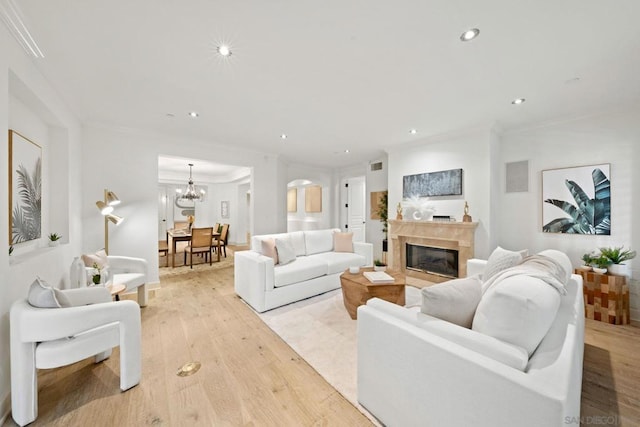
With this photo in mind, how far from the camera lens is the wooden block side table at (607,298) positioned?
268 cm

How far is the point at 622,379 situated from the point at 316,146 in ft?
15.3

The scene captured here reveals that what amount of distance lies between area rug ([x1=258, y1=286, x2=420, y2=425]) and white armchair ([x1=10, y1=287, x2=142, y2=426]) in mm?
1241

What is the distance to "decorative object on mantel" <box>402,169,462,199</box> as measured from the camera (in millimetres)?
3947

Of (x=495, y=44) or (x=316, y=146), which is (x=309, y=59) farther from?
(x=316, y=146)

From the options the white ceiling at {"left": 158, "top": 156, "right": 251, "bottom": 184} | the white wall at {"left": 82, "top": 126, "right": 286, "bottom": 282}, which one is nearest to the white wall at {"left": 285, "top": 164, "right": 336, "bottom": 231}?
the white ceiling at {"left": 158, "top": 156, "right": 251, "bottom": 184}

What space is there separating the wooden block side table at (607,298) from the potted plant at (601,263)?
5cm

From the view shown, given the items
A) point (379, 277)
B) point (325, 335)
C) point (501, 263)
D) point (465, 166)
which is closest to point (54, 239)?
point (325, 335)

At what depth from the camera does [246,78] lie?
2.33 meters

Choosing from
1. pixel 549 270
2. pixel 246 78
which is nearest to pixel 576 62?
pixel 549 270

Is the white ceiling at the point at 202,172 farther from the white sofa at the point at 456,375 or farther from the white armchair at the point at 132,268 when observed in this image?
the white sofa at the point at 456,375

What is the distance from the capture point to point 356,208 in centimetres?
718

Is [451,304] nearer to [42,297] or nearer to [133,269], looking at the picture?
[42,297]

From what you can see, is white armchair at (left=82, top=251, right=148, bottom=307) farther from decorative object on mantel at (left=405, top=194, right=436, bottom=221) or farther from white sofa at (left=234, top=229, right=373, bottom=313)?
decorative object on mantel at (left=405, top=194, right=436, bottom=221)

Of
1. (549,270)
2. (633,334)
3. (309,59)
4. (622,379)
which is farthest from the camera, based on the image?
(633,334)
